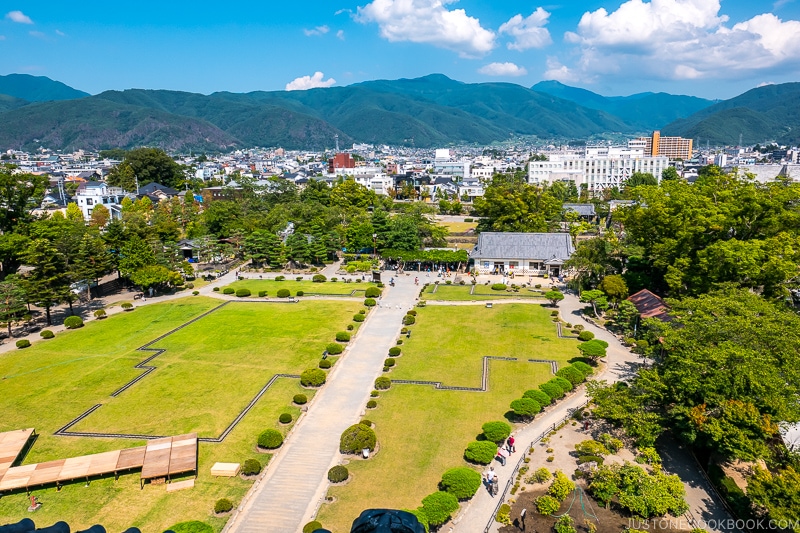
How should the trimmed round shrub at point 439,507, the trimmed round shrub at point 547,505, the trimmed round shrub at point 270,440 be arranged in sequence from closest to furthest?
the trimmed round shrub at point 439,507 < the trimmed round shrub at point 547,505 < the trimmed round shrub at point 270,440

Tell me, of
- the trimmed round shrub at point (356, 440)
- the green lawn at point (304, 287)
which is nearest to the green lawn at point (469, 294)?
the green lawn at point (304, 287)

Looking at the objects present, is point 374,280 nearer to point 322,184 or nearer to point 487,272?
point 487,272

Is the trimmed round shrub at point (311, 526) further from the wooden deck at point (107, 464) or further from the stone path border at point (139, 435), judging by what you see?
the stone path border at point (139, 435)

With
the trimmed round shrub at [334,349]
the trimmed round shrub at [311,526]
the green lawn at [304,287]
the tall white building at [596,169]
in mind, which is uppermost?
the tall white building at [596,169]

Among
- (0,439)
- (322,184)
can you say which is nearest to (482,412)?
(0,439)

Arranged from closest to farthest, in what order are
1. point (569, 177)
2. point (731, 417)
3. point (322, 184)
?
point (731, 417) < point (322, 184) < point (569, 177)

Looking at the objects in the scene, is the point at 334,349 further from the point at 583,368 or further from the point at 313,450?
the point at 583,368

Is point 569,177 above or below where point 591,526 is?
above
